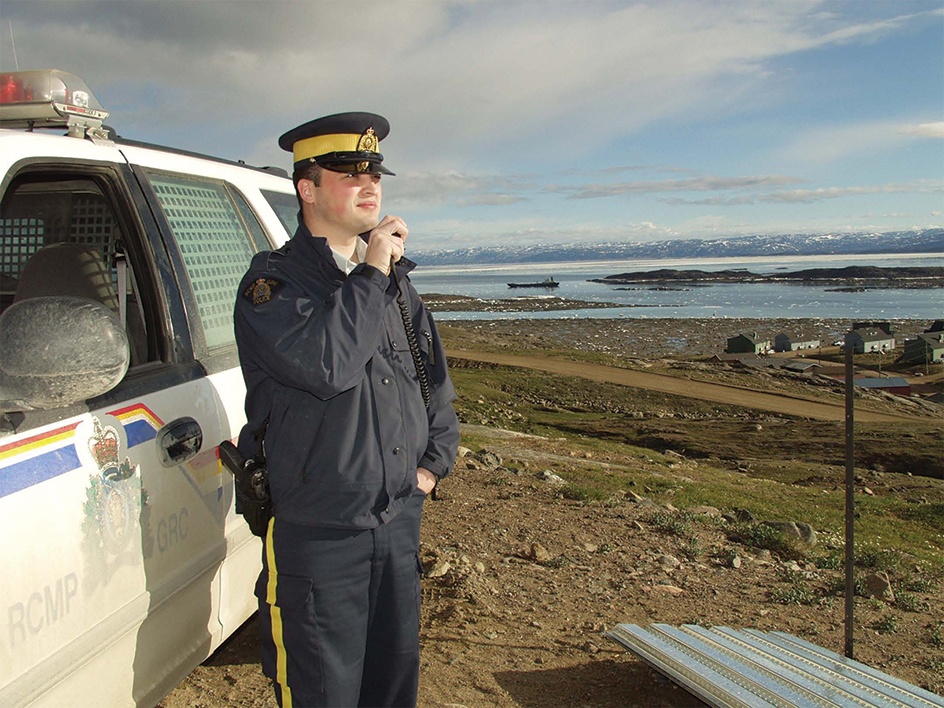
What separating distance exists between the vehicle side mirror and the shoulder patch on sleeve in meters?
0.41

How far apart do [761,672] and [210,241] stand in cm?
299

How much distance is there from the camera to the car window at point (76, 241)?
2.54 meters

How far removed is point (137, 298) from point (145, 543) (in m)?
0.93

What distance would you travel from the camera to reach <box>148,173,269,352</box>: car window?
2818 millimetres

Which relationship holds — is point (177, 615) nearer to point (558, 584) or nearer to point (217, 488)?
point (217, 488)

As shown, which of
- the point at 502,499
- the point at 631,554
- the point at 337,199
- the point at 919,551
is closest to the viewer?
the point at 337,199

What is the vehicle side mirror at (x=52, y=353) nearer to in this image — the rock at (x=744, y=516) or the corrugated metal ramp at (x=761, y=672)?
the corrugated metal ramp at (x=761, y=672)

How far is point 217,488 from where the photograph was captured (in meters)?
2.62

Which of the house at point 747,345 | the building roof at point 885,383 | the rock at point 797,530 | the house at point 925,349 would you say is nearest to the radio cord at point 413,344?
the rock at point 797,530

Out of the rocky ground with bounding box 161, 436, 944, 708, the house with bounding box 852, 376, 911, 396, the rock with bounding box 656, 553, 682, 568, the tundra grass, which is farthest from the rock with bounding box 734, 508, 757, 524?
the house with bounding box 852, 376, 911, 396

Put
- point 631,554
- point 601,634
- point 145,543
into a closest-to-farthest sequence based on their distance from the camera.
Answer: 1. point 145,543
2. point 601,634
3. point 631,554

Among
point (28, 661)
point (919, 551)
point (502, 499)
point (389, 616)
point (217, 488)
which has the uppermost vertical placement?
point (217, 488)

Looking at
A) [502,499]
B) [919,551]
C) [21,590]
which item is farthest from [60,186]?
[919,551]

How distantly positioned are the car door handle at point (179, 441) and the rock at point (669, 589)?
3802 millimetres
